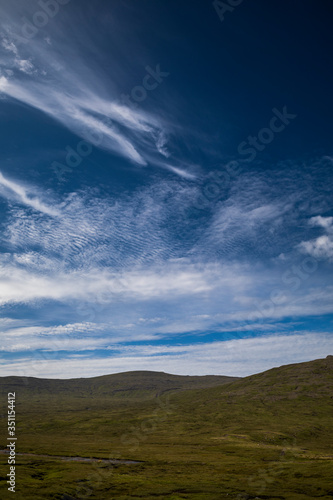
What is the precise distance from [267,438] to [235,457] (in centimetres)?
5738

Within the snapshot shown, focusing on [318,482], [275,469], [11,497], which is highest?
[11,497]

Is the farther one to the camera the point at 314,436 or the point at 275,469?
the point at 314,436

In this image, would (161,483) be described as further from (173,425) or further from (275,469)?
(173,425)

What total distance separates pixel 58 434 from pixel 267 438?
116344mm

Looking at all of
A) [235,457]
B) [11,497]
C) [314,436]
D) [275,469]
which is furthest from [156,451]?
[314,436]

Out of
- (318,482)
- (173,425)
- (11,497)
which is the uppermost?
(11,497)

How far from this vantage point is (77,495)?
187 feet

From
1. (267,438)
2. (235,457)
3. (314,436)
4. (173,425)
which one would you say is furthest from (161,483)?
(173,425)

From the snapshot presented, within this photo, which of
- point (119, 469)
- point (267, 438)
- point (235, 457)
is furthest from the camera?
point (267, 438)

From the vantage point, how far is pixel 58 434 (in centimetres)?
17688

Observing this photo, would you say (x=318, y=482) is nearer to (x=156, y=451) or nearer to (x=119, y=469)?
(x=119, y=469)

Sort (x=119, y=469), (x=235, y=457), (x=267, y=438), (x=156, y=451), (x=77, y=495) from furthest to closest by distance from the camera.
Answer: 1. (x=267, y=438)
2. (x=156, y=451)
3. (x=235, y=457)
4. (x=119, y=469)
5. (x=77, y=495)

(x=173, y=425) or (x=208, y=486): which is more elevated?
(x=208, y=486)

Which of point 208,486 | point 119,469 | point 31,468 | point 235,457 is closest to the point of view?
point 208,486
